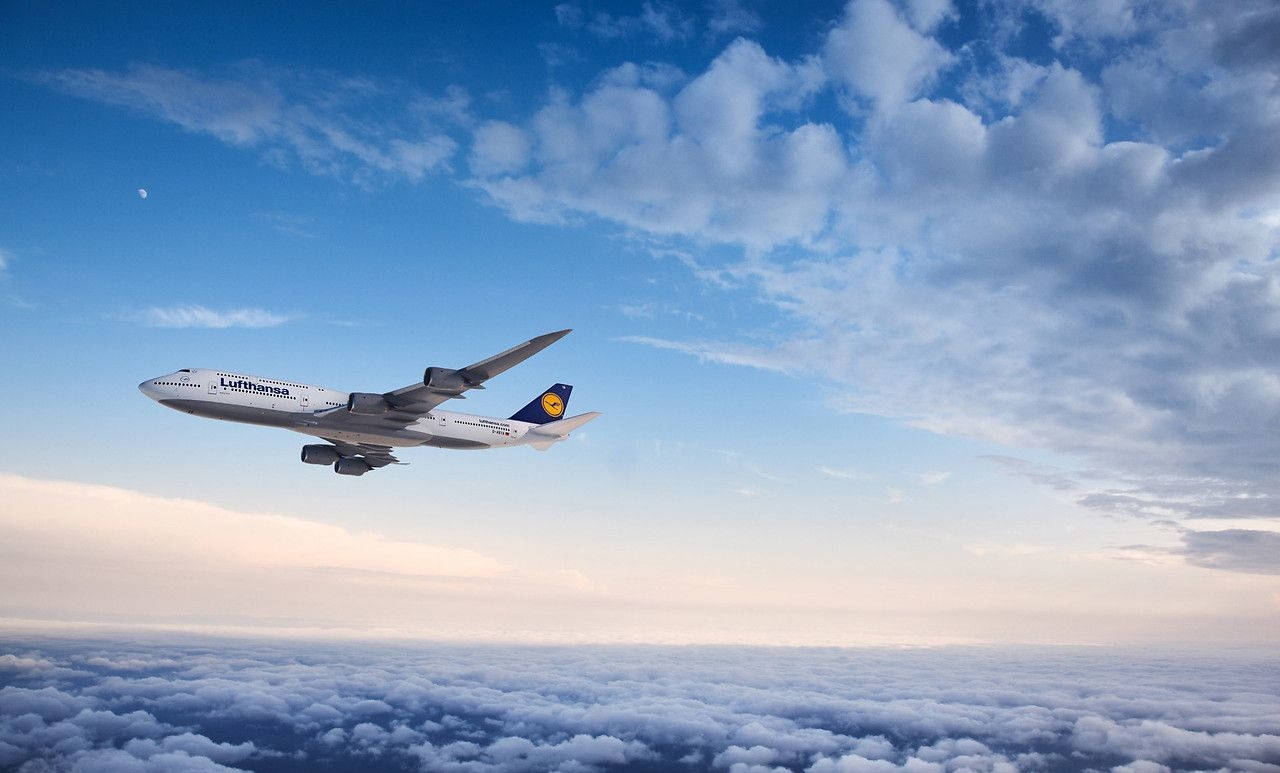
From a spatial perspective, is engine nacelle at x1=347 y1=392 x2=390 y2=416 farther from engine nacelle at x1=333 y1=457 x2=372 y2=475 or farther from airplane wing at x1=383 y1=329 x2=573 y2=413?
engine nacelle at x1=333 y1=457 x2=372 y2=475

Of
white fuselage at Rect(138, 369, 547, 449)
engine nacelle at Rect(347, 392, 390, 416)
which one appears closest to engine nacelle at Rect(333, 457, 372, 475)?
white fuselage at Rect(138, 369, 547, 449)

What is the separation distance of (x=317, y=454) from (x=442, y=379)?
22.8 metres

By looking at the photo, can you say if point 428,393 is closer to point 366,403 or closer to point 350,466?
point 366,403

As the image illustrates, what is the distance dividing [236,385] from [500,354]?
64.1 feet

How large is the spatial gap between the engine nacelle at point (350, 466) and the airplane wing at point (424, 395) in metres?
11.5

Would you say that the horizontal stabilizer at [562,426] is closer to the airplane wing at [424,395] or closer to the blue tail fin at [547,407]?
the blue tail fin at [547,407]

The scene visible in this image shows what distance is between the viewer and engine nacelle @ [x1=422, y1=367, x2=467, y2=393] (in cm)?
5106

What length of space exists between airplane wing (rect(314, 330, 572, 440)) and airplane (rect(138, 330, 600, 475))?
7 centimetres

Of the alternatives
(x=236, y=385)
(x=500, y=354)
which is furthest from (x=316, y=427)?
(x=500, y=354)

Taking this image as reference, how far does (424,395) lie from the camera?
5438cm

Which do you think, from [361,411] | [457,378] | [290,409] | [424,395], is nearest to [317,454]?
[290,409]

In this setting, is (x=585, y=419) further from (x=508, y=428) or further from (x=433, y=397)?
(x=433, y=397)

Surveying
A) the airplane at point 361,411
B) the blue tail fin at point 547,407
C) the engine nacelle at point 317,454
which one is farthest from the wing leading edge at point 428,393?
the blue tail fin at point 547,407

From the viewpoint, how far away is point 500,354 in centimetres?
4875
